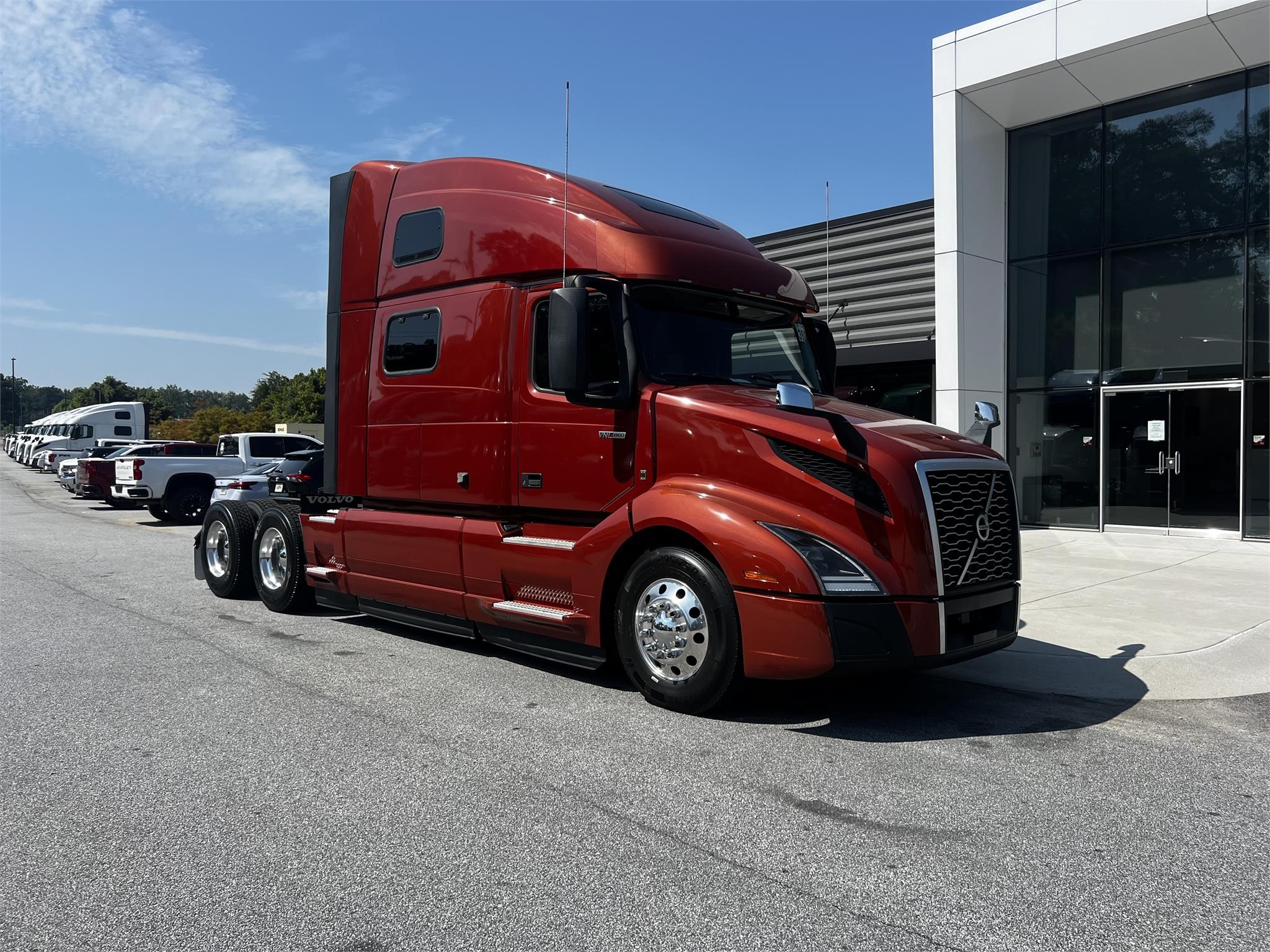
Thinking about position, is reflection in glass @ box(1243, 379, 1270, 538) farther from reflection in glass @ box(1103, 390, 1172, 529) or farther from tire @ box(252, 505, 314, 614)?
tire @ box(252, 505, 314, 614)

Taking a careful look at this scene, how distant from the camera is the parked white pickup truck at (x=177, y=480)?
789 inches

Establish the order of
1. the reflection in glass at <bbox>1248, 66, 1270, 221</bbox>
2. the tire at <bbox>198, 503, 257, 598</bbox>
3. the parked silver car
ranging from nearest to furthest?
the tire at <bbox>198, 503, 257, 598</bbox>, the reflection in glass at <bbox>1248, 66, 1270, 221</bbox>, the parked silver car

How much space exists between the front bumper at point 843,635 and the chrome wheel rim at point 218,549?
21.5ft

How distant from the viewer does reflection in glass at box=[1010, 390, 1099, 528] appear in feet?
52.9

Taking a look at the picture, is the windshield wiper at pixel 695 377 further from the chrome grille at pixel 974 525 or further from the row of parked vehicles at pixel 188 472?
the row of parked vehicles at pixel 188 472

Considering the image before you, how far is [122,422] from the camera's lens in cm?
4444

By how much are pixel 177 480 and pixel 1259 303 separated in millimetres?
20124

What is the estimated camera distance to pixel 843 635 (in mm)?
4895

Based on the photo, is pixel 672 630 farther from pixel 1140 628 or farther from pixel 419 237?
pixel 1140 628

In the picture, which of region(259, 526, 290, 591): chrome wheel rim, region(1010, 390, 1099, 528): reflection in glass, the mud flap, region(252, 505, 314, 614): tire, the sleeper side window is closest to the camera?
the sleeper side window

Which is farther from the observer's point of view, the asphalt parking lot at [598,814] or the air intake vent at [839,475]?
the air intake vent at [839,475]

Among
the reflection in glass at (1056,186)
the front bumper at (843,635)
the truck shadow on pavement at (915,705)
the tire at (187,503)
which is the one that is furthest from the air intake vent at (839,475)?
the tire at (187,503)

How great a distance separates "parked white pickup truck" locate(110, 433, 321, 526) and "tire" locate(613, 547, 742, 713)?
56.9ft

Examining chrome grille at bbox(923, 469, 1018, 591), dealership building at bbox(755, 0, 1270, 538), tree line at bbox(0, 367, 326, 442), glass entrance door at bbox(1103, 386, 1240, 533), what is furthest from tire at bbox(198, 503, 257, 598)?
tree line at bbox(0, 367, 326, 442)
